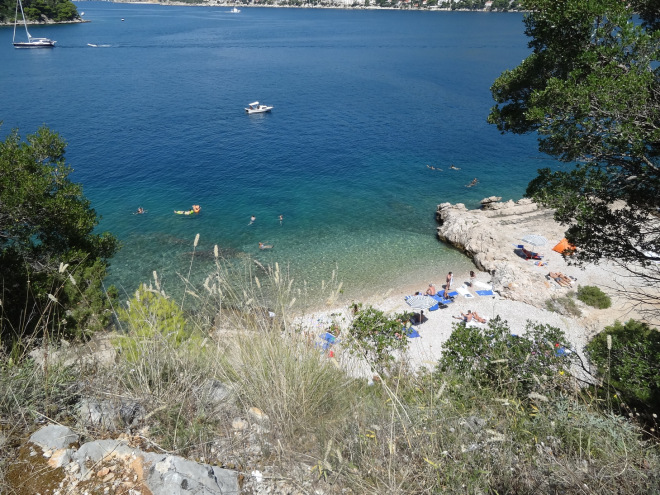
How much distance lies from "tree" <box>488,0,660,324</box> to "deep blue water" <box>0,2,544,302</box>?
13.6 m

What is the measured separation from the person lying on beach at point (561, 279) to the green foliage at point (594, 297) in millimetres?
878

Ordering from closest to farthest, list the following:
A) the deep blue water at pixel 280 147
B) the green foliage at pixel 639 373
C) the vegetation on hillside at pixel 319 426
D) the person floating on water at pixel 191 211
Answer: the vegetation on hillside at pixel 319 426, the green foliage at pixel 639 373, the deep blue water at pixel 280 147, the person floating on water at pixel 191 211

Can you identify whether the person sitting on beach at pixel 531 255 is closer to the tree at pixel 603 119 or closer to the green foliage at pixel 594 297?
the green foliage at pixel 594 297

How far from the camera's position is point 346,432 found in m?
3.89

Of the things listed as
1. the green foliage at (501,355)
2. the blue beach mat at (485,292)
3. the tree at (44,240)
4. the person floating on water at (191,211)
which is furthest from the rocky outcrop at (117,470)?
the person floating on water at (191,211)

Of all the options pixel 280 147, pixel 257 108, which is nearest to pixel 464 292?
pixel 280 147

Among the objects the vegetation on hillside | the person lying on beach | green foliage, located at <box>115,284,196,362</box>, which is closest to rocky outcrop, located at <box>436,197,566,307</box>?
the person lying on beach

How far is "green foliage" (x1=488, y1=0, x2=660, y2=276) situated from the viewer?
7016 millimetres

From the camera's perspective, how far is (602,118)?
294 inches

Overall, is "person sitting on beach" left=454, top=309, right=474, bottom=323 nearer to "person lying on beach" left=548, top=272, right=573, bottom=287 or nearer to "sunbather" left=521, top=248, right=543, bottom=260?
"person lying on beach" left=548, top=272, right=573, bottom=287

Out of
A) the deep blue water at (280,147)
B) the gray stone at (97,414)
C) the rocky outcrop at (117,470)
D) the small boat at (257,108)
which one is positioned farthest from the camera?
the small boat at (257,108)

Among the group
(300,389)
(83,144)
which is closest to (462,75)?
(83,144)

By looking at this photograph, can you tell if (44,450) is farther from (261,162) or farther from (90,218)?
(261,162)

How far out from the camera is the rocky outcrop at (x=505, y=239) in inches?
827
